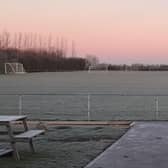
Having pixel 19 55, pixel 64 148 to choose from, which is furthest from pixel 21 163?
pixel 19 55

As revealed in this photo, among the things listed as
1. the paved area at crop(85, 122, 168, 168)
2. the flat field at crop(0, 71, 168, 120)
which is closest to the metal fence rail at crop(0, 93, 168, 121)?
the flat field at crop(0, 71, 168, 120)

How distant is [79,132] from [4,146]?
131 inches

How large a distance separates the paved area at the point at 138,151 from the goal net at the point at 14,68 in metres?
166

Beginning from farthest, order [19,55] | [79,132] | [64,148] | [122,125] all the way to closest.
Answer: [19,55] < [122,125] < [79,132] < [64,148]

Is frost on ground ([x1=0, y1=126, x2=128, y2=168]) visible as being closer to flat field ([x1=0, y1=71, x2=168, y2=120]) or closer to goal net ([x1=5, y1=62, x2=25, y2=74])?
flat field ([x1=0, y1=71, x2=168, y2=120])

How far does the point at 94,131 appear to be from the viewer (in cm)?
1507

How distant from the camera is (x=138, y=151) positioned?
1107 centimetres

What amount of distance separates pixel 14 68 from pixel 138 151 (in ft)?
577

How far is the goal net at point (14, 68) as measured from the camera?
594ft

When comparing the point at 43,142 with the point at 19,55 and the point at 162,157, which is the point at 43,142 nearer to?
the point at 162,157

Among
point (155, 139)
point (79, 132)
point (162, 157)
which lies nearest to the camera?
point (162, 157)

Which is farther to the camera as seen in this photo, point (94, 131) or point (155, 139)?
point (94, 131)

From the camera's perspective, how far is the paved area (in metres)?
9.62

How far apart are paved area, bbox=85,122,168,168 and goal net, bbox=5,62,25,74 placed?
545ft
